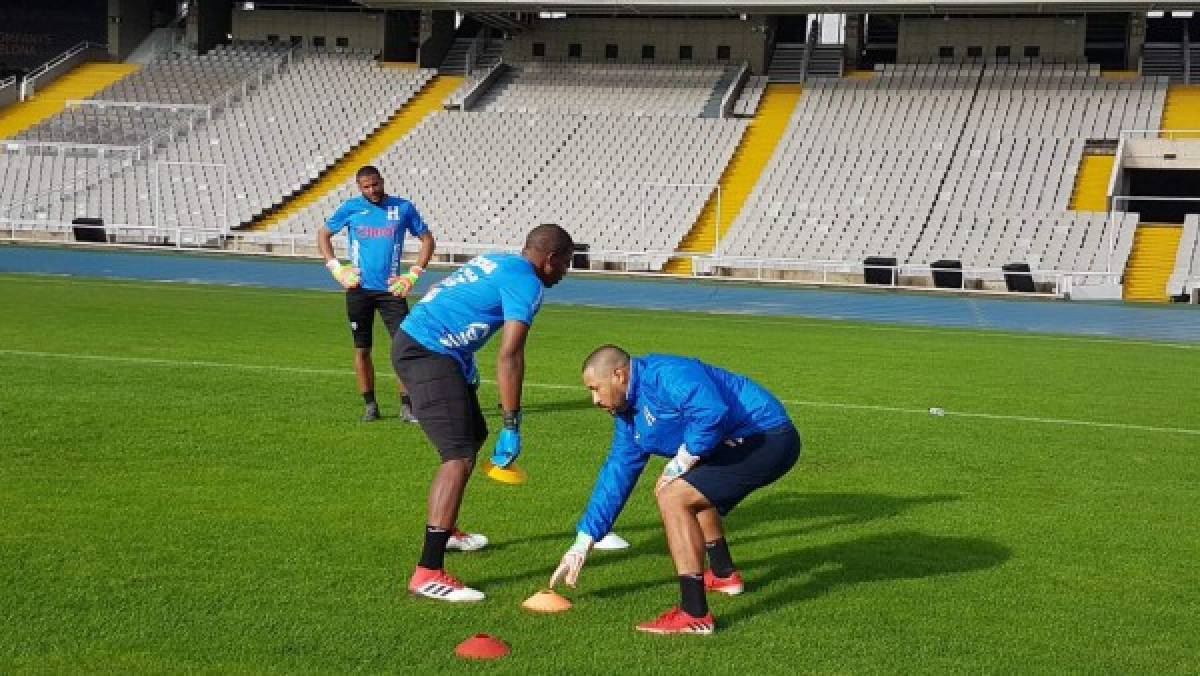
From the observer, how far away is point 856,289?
34.7 metres

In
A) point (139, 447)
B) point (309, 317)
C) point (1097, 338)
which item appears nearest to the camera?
point (139, 447)

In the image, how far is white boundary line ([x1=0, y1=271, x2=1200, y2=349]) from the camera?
77.1ft

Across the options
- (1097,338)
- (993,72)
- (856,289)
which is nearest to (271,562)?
(1097,338)

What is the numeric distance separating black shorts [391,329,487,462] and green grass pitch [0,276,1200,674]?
718 millimetres

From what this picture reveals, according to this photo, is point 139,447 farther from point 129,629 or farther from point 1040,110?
point 1040,110

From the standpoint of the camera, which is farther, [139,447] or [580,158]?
[580,158]

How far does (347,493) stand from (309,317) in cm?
1335

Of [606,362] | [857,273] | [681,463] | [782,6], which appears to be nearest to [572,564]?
[681,463]

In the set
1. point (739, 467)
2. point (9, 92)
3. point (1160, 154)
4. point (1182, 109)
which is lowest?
point (739, 467)

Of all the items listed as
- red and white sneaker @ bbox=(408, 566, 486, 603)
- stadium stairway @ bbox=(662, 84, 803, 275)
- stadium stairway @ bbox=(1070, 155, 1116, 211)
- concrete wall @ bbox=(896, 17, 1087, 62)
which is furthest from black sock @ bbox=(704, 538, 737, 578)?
concrete wall @ bbox=(896, 17, 1087, 62)

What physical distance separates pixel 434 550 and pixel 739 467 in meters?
1.51

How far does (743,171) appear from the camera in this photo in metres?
42.6

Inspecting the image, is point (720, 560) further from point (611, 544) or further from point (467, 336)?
point (467, 336)

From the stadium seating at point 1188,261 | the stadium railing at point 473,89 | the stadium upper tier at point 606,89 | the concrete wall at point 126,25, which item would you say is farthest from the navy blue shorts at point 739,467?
the concrete wall at point 126,25
